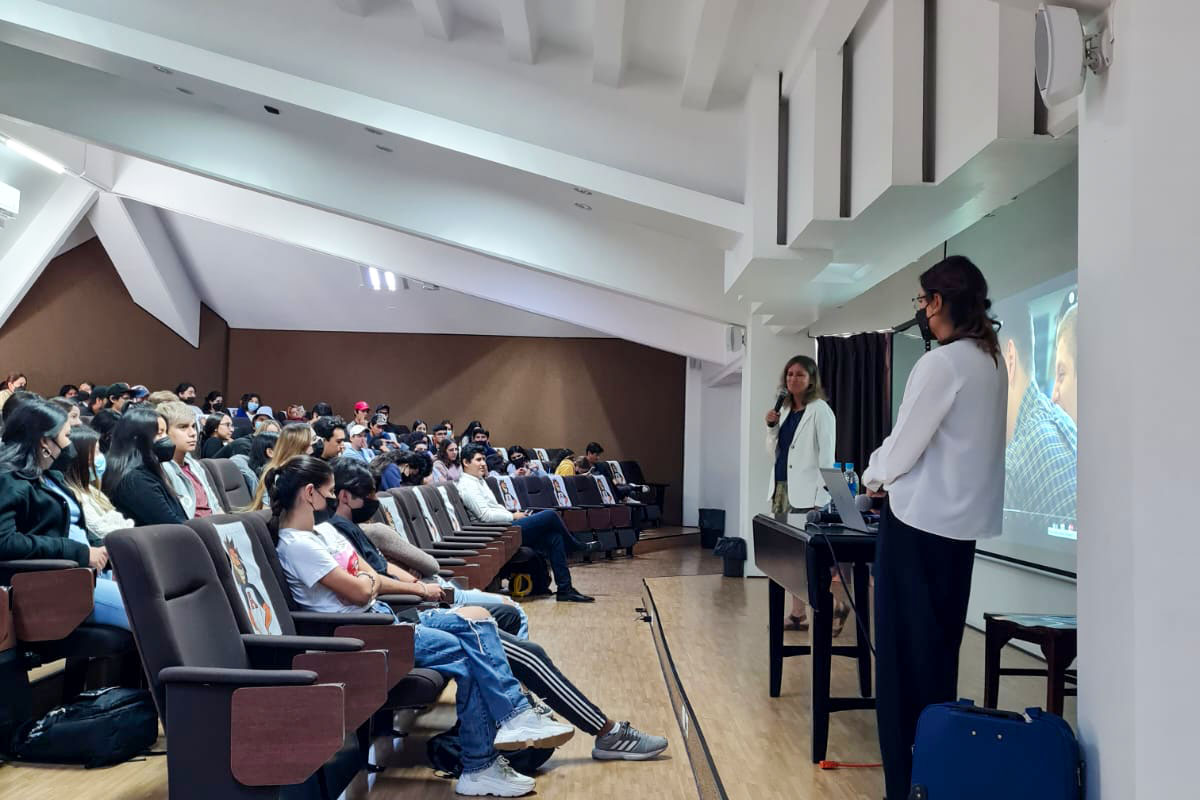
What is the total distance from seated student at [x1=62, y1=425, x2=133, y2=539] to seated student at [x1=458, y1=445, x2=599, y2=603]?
11.8 ft

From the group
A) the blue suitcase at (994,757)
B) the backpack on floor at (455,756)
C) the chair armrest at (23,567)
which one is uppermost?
the chair armrest at (23,567)

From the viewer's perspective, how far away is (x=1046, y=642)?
110 inches

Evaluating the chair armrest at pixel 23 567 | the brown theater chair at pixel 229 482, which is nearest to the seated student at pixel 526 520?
the brown theater chair at pixel 229 482

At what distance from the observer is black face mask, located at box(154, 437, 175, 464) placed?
408 centimetres

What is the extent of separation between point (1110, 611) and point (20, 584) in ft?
9.67

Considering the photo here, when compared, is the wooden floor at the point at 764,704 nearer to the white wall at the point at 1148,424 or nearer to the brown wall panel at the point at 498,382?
the white wall at the point at 1148,424

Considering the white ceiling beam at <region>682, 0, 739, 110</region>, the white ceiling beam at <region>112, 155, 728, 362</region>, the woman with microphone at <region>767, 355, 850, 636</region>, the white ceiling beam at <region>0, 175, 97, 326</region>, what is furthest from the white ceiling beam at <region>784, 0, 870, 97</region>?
the white ceiling beam at <region>0, 175, 97, 326</region>

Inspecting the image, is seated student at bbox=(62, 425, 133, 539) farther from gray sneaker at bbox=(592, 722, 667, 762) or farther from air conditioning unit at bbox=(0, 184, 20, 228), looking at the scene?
air conditioning unit at bbox=(0, 184, 20, 228)

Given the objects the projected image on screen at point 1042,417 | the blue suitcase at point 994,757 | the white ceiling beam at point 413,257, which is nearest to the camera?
the blue suitcase at point 994,757

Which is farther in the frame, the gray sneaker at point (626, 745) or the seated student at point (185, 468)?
the seated student at point (185, 468)

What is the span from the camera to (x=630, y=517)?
38.6ft

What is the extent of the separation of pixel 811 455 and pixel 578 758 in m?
2.13

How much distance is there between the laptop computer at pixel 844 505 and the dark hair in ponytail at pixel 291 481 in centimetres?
161

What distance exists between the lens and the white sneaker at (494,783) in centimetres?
310
